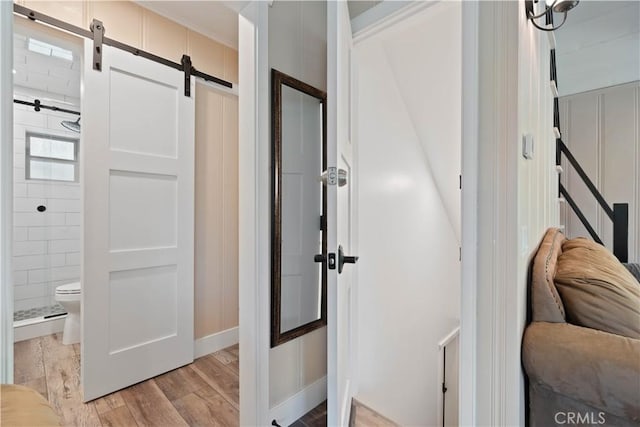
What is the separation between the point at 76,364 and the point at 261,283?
1.83 meters

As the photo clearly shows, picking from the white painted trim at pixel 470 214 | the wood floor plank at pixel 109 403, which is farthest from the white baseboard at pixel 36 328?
the white painted trim at pixel 470 214

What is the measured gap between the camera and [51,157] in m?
2.99

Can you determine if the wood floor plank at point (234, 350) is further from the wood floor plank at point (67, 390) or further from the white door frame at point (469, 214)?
the white door frame at point (469, 214)

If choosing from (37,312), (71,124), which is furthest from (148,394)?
(71,124)

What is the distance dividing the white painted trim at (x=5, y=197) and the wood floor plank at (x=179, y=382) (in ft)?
3.72

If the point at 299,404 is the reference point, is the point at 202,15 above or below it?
above

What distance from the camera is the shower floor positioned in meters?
2.70

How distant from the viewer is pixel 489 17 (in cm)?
104

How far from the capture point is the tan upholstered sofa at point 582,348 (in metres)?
0.89

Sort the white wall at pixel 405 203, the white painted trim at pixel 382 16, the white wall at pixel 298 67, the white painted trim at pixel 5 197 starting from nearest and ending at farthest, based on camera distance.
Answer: the white painted trim at pixel 5 197, the white painted trim at pixel 382 16, the white wall at pixel 298 67, the white wall at pixel 405 203

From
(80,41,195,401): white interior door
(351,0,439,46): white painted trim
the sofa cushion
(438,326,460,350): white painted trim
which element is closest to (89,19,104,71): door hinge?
(80,41,195,401): white interior door

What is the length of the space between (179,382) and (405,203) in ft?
6.74

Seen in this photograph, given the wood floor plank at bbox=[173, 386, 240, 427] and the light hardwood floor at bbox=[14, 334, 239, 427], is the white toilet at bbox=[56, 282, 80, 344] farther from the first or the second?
the wood floor plank at bbox=[173, 386, 240, 427]

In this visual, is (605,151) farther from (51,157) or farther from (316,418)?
(51,157)
